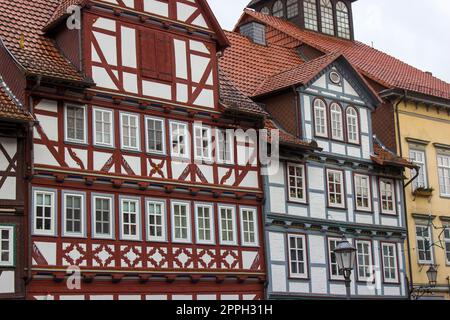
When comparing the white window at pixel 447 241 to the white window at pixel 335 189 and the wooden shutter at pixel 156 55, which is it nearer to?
the white window at pixel 335 189

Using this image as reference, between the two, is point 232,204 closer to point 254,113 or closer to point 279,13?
point 254,113

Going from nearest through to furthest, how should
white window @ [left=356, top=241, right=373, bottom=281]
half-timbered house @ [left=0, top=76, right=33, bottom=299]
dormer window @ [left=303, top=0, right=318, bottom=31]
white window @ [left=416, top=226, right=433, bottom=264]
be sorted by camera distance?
half-timbered house @ [left=0, top=76, right=33, bottom=299] → white window @ [left=356, top=241, right=373, bottom=281] → white window @ [left=416, top=226, right=433, bottom=264] → dormer window @ [left=303, top=0, right=318, bottom=31]

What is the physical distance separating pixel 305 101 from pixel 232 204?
5697mm

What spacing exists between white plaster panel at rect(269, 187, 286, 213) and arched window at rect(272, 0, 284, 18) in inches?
607

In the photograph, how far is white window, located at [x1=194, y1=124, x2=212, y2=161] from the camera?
2905 centimetres

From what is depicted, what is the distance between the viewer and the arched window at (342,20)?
4491 centimetres

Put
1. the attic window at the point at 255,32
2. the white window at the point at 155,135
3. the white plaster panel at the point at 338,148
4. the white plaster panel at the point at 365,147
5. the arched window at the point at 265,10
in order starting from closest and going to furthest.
Answer: 1. the white window at the point at 155,135
2. the white plaster panel at the point at 338,148
3. the white plaster panel at the point at 365,147
4. the attic window at the point at 255,32
5. the arched window at the point at 265,10

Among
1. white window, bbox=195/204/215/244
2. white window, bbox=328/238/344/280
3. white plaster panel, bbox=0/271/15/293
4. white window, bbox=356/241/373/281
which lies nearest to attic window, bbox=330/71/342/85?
white window, bbox=328/238/344/280

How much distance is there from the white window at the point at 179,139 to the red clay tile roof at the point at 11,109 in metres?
5.50

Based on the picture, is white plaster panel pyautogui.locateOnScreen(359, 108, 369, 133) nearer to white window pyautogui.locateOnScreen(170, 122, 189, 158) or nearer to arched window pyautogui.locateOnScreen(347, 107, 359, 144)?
arched window pyautogui.locateOnScreen(347, 107, 359, 144)

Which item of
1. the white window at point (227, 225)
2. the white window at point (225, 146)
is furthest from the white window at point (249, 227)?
the white window at point (225, 146)

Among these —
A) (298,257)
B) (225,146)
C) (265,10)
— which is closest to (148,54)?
(225,146)

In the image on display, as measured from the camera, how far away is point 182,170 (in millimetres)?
28406

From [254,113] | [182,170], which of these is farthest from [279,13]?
[182,170]
